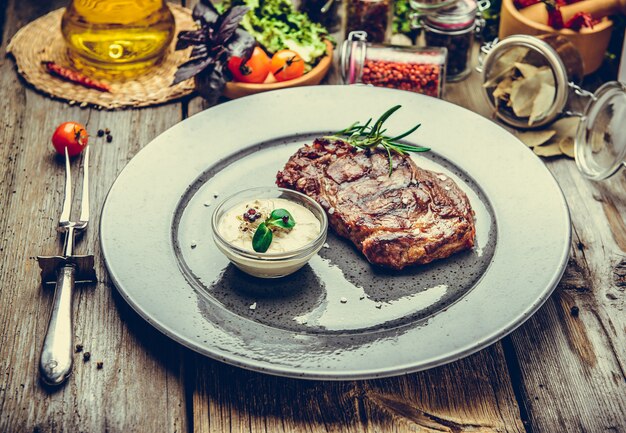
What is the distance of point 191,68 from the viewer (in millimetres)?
4293

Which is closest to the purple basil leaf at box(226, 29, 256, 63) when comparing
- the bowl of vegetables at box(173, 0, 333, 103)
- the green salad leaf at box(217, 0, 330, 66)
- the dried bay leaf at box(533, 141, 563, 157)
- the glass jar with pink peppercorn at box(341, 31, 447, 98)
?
the bowl of vegetables at box(173, 0, 333, 103)

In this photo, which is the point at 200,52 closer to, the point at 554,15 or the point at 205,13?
the point at 205,13

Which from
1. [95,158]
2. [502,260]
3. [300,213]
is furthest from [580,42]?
[95,158]

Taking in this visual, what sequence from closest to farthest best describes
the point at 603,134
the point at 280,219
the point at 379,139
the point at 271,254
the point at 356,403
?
the point at 356,403
the point at 271,254
the point at 280,219
the point at 379,139
the point at 603,134

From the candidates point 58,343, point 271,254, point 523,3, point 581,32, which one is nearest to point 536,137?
point 581,32

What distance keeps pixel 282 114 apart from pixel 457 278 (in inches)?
58.6

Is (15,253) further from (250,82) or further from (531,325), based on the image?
(531,325)

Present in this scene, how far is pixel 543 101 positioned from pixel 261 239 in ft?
6.80

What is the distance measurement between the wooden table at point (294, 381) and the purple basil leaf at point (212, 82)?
113 centimetres

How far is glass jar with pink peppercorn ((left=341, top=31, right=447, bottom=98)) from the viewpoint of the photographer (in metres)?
4.46

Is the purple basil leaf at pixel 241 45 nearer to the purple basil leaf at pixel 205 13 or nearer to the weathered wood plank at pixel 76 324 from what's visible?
the purple basil leaf at pixel 205 13

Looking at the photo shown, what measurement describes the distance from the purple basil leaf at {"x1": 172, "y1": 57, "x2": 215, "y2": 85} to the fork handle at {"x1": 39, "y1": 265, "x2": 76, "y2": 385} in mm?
1572

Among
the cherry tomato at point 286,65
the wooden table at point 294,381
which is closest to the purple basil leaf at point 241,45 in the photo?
the cherry tomato at point 286,65

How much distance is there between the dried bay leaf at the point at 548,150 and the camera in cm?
424
